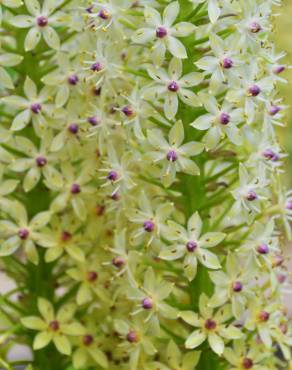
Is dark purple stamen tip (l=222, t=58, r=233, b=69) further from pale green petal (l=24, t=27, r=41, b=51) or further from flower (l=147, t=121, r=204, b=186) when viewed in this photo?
pale green petal (l=24, t=27, r=41, b=51)

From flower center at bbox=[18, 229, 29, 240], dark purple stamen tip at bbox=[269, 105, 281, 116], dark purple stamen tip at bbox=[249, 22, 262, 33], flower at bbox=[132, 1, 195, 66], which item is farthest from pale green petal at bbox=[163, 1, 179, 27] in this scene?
flower center at bbox=[18, 229, 29, 240]

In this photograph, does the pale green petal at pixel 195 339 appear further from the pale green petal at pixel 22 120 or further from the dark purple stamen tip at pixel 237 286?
the pale green petal at pixel 22 120

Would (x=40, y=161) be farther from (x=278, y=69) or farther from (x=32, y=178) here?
(x=278, y=69)

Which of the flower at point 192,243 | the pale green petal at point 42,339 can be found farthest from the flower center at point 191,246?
the pale green petal at point 42,339

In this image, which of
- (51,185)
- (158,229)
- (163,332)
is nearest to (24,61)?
(51,185)

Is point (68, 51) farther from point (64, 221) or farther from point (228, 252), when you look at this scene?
point (228, 252)

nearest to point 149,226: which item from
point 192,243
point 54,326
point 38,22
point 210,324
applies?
point 192,243

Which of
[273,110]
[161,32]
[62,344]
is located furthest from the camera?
[62,344]
